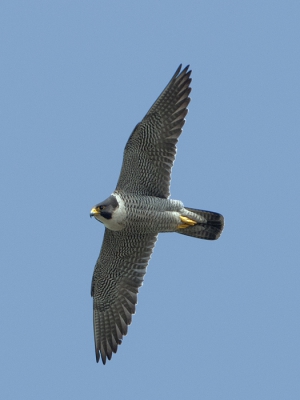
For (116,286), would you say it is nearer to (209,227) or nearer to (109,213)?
(109,213)

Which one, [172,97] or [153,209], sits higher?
[172,97]

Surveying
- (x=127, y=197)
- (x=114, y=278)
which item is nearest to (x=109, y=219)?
(x=127, y=197)

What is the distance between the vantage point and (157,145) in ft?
46.6

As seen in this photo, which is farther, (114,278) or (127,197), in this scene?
(114,278)

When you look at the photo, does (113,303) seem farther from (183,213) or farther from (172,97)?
(172,97)

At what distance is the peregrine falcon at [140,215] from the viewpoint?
14.0 m

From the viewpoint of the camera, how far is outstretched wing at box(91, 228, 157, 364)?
48.4 ft

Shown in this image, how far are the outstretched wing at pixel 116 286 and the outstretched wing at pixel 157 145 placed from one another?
3.33 feet

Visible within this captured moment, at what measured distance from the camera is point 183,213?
1431 centimetres

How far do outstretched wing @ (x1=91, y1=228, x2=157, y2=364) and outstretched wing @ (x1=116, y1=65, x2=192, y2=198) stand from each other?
1016mm

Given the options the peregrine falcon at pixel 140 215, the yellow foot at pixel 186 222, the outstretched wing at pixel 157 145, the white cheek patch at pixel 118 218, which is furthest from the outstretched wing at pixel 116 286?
the outstretched wing at pixel 157 145

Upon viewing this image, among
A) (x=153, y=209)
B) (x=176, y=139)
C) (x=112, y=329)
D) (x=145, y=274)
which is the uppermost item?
(x=176, y=139)

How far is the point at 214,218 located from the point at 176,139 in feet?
4.94

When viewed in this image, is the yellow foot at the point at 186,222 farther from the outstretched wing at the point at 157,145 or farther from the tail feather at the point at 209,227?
the outstretched wing at the point at 157,145
